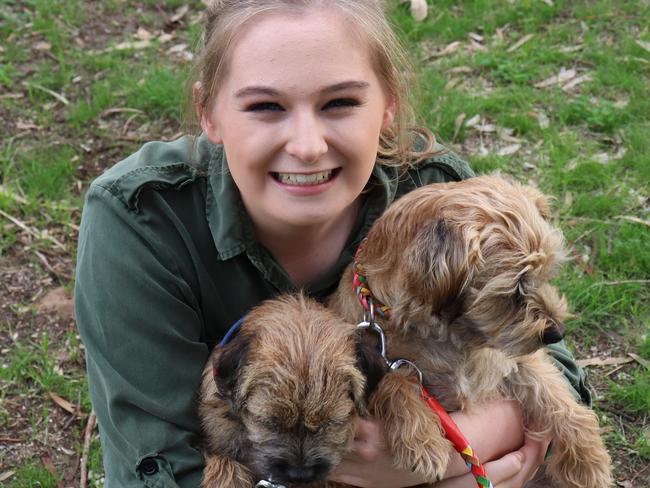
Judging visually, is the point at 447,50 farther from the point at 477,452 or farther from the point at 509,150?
the point at 477,452

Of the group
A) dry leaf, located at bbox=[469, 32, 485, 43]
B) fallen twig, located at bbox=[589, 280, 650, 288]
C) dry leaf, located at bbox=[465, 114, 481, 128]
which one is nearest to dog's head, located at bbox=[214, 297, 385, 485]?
fallen twig, located at bbox=[589, 280, 650, 288]

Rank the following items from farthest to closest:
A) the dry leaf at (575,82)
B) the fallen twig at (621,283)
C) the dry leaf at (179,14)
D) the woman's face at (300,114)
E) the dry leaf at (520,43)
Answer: the dry leaf at (179,14) → the dry leaf at (520,43) → the dry leaf at (575,82) → the fallen twig at (621,283) → the woman's face at (300,114)

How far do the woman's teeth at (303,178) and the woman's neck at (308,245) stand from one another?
0.48 m

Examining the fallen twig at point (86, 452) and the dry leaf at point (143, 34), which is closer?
the fallen twig at point (86, 452)

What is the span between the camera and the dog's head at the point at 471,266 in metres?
3.19

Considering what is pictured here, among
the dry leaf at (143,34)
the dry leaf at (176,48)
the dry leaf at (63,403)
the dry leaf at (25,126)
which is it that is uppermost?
the dry leaf at (143,34)

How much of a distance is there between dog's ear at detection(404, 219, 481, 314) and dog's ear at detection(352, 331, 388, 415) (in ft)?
0.98

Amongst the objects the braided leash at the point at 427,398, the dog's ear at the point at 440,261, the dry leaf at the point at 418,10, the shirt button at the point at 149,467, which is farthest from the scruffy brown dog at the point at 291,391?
the dry leaf at the point at 418,10

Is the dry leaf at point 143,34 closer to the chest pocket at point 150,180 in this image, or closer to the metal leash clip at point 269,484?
the chest pocket at point 150,180

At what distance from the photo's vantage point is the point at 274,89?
3248 millimetres

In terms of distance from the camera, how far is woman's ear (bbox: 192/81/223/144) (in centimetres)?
378

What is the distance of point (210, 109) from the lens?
3.79 m

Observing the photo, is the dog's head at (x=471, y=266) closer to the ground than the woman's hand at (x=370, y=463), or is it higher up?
higher up

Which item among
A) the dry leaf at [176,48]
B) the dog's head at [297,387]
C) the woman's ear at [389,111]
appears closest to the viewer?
the dog's head at [297,387]
